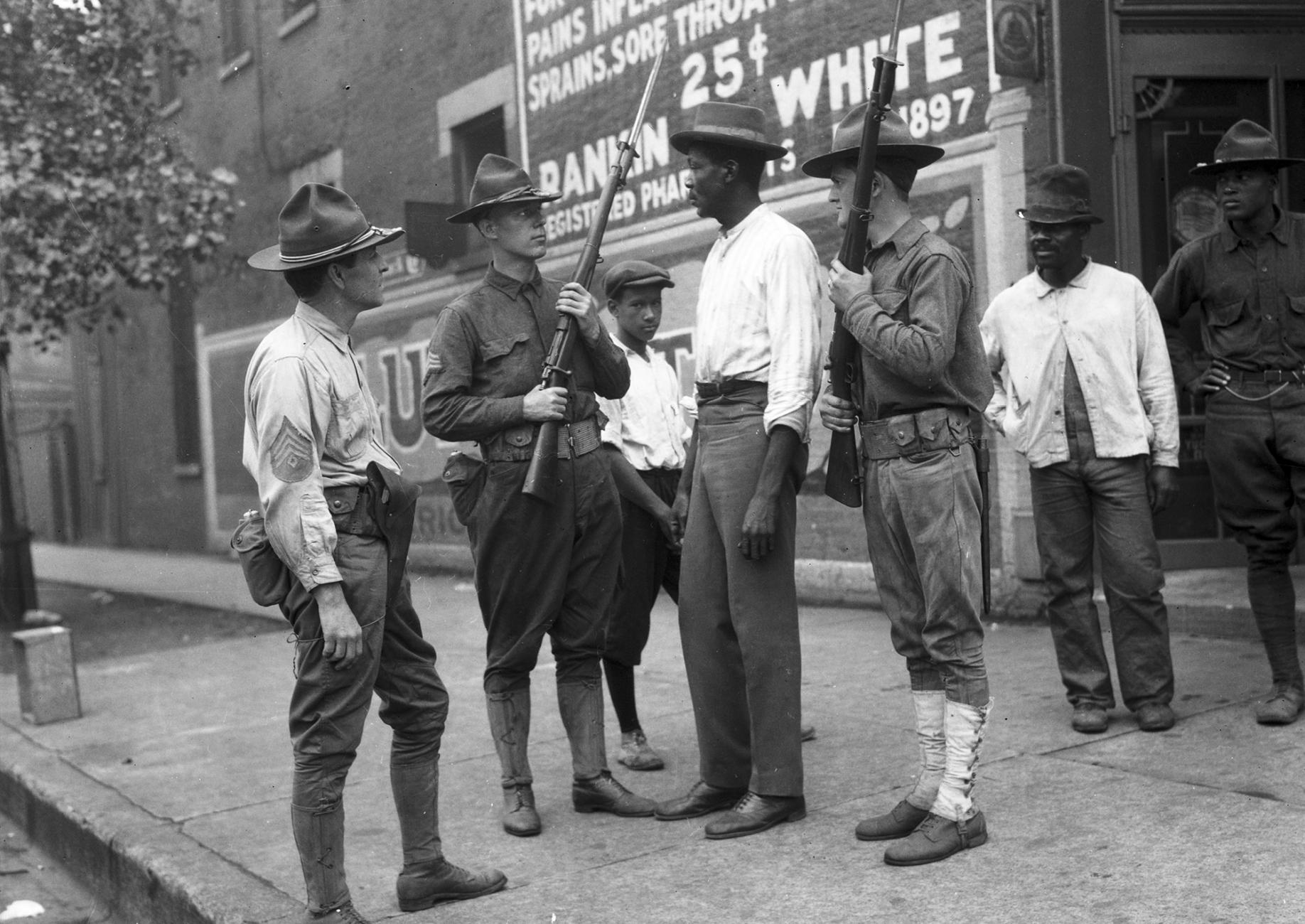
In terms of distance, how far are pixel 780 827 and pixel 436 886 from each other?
3.57 ft


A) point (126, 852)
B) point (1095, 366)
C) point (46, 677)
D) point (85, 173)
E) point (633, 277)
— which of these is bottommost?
point (126, 852)

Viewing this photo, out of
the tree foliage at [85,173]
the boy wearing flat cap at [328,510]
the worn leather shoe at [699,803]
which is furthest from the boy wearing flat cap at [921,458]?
the tree foliage at [85,173]

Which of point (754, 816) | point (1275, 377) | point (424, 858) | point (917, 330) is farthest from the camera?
point (1275, 377)

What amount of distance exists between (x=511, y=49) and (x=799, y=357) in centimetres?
892

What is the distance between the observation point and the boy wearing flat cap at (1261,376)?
16.8ft

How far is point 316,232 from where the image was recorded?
361 cm

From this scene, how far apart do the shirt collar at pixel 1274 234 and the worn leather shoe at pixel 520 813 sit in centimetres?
340

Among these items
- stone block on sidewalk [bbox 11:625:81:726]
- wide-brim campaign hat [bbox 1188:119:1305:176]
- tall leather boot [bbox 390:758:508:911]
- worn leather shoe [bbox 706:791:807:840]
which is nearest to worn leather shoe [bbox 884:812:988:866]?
worn leather shoe [bbox 706:791:807:840]

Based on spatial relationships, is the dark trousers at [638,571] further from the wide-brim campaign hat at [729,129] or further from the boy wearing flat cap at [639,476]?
the wide-brim campaign hat at [729,129]

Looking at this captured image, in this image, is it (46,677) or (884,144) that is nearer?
(884,144)

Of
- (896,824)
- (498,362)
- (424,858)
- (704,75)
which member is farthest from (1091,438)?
(704,75)

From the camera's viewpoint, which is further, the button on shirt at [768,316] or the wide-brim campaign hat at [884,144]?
the button on shirt at [768,316]

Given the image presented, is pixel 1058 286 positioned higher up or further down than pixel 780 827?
higher up

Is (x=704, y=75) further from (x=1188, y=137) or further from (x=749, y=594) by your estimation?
(x=749, y=594)
